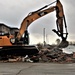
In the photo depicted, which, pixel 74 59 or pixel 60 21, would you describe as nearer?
pixel 60 21

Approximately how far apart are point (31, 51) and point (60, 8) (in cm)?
535

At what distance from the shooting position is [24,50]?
33.3 m

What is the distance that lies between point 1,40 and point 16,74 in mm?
14458

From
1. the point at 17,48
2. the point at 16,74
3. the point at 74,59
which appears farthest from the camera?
the point at 74,59

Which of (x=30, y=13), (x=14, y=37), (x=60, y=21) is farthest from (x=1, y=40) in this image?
(x=60, y=21)

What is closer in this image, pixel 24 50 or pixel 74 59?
pixel 24 50

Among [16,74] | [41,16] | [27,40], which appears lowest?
[16,74]

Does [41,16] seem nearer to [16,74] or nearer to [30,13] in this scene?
[30,13]

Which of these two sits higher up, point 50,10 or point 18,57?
point 50,10

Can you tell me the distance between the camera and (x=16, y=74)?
1997 cm

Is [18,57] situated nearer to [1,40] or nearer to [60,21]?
[1,40]

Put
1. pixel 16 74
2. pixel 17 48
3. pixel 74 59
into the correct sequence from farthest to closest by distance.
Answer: pixel 74 59
pixel 17 48
pixel 16 74

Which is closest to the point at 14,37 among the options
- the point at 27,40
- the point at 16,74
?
the point at 27,40

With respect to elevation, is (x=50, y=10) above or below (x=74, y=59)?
above
